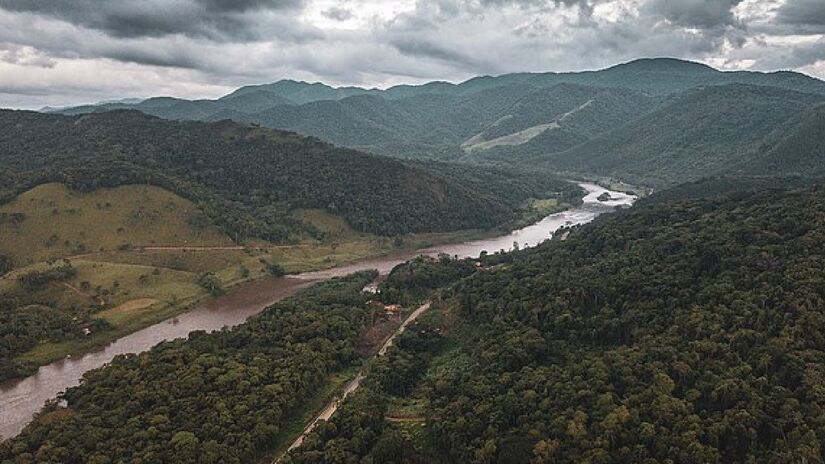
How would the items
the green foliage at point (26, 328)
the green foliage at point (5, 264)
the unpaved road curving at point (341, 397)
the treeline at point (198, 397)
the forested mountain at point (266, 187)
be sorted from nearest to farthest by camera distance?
the treeline at point (198, 397), the unpaved road curving at point (341, 397), the green foliage at point (26, 328), the green foliage at point (5, 264), the forested mountain at point (266, 187)

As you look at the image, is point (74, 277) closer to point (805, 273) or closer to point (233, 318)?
point (233, 318)

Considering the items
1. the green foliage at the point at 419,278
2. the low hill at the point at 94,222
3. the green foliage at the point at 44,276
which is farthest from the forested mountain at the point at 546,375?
the low hill at the point at 94,222

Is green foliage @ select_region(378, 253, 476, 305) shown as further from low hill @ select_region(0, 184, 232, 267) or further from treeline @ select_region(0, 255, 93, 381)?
low hill @ select_region(0, 184, 232, 267)

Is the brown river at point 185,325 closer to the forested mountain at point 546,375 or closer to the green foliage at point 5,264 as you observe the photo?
the forested mountain at point 546,375

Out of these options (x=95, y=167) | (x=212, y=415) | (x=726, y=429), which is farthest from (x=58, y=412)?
(x=95, y=167)

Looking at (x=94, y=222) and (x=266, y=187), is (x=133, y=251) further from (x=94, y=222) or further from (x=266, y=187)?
(x=266, y=187)

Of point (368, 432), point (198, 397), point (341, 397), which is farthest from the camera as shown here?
point (341, 397)

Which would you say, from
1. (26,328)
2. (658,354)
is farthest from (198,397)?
(26,328)
